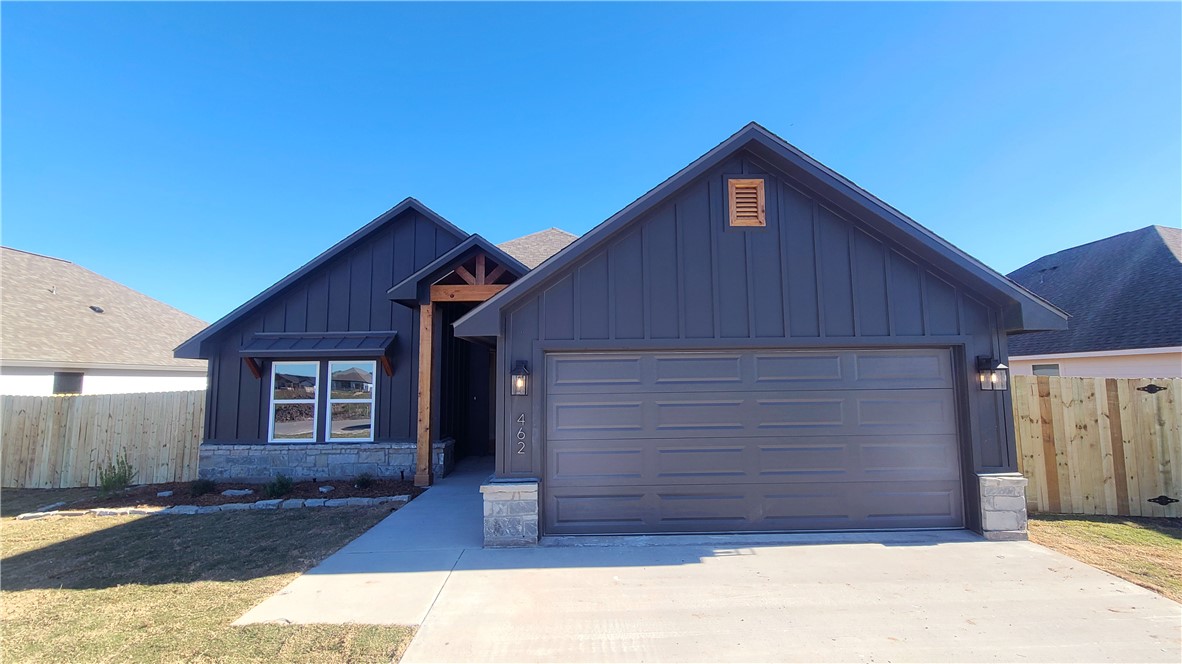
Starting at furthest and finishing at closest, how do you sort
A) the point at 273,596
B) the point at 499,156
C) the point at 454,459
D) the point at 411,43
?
the point at 499,156, the point at 411,43, the point at 454,459, the point at 273,596

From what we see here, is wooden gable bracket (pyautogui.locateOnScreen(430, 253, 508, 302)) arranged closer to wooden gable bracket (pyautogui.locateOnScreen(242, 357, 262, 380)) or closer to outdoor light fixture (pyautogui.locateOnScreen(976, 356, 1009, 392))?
wooden gable bracket (pyautogui.locateOnScreen(242, 357, 262, 380))

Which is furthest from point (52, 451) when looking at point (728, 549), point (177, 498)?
point (728, 549)

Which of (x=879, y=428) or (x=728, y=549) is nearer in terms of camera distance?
(x=728, y=549)

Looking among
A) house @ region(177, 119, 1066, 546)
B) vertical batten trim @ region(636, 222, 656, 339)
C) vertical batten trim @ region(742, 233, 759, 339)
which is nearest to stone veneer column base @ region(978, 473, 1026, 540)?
house @ region(177, 119, 1066, 546)

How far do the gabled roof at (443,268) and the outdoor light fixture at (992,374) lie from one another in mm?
6515

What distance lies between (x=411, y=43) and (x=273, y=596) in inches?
468

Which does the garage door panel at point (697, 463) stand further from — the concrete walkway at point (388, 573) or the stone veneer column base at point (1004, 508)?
the stone veneer column base at point (1004, 508)

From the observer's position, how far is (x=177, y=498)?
8.12m

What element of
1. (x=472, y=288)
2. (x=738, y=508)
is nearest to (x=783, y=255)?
(x=738, y=508)

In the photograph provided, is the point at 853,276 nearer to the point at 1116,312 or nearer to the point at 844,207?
the point at 844,207

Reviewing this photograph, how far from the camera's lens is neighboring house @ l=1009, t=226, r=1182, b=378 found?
10.1 metres

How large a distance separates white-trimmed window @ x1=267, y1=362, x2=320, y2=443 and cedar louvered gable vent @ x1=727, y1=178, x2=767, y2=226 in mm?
8585

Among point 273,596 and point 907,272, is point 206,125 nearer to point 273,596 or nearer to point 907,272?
point 273,596

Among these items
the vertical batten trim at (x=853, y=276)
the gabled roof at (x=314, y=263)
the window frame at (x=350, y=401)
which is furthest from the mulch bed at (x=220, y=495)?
the vertical batten trim at (x=853, y=276)
